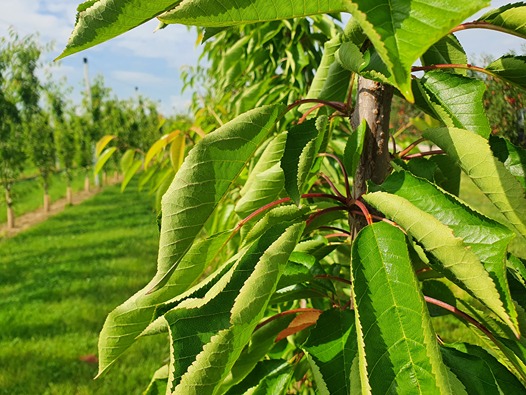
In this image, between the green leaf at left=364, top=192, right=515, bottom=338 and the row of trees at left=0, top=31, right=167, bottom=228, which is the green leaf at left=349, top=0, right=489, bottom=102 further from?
the row of trees at left=0, top=31, right=167, bottom=228

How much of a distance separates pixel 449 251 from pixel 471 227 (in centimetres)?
6

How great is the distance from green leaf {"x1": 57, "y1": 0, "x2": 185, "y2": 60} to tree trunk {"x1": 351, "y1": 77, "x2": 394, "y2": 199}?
34 centimetres

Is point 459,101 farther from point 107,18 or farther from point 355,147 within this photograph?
point 107,18

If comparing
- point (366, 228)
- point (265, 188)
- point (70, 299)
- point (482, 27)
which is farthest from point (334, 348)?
point (70, 299)

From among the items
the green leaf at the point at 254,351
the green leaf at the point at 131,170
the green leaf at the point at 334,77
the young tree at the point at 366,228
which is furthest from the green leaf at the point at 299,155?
the green leaf at the point at 131,170

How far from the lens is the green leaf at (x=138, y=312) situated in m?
0.74

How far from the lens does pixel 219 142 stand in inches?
25.9

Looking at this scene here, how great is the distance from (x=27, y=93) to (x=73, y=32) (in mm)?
17236

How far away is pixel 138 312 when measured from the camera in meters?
0.74

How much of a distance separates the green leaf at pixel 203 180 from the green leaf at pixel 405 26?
0.32 metres

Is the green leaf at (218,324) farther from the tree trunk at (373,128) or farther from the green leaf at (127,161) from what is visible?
the green leaf at (127,161)

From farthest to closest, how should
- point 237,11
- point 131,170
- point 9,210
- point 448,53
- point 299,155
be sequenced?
point 9,210
point 131,170
point 448,53
point 299,155
point 237,11

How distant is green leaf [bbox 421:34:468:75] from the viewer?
83 centimetres

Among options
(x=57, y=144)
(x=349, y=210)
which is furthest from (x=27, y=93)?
(x=349, y=210)
